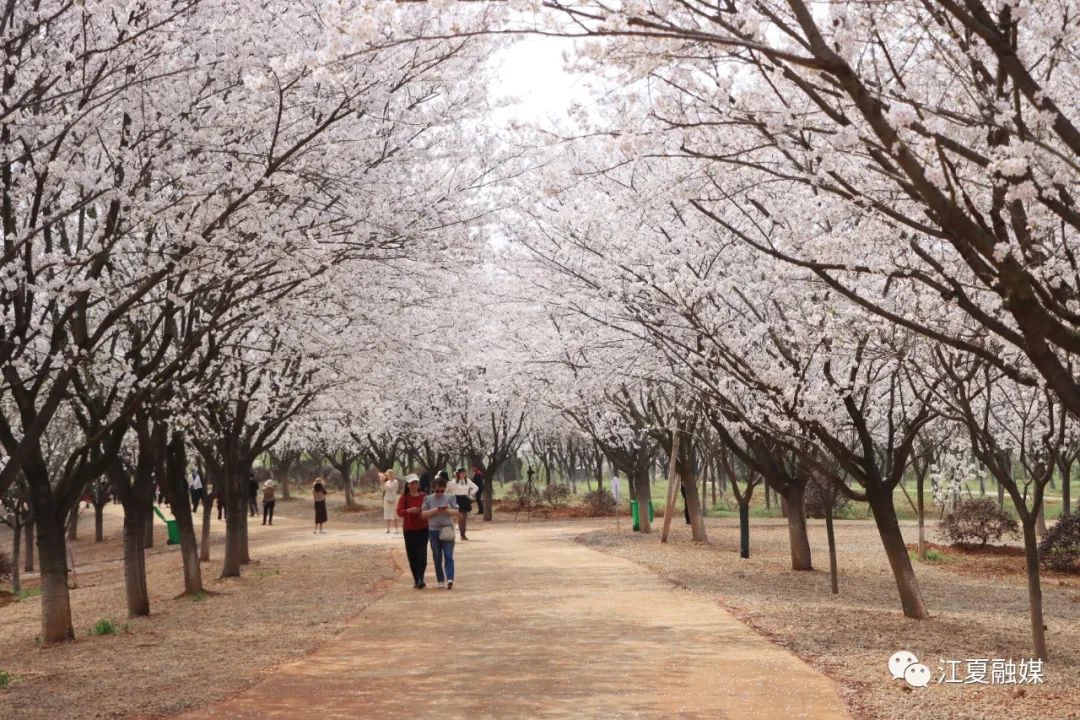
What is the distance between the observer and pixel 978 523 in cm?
2336

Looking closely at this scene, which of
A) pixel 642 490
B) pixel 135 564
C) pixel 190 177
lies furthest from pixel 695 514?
pixel 190 177

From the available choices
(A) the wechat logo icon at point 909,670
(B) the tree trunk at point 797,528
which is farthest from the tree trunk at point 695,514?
(A) the wechat logo icon at point 909,670

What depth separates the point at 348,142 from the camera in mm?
10406

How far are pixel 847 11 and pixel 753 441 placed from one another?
36.5 feet

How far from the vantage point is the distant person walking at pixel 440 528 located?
14766 mm

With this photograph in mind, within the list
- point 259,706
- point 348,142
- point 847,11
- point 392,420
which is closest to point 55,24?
point 348,142

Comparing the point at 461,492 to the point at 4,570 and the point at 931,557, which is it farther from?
the point at 931,557

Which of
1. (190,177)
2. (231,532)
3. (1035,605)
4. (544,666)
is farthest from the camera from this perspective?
(231,532)

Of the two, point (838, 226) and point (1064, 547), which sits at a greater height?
point (838, 226)

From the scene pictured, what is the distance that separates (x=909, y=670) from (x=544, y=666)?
9.47 feet

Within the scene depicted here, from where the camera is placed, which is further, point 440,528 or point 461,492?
point 461,492

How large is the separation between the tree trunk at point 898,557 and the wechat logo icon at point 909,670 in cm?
353

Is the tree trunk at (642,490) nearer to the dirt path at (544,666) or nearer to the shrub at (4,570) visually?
the dirt path at (544,666)

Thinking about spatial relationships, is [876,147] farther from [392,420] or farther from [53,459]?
[392,420]
